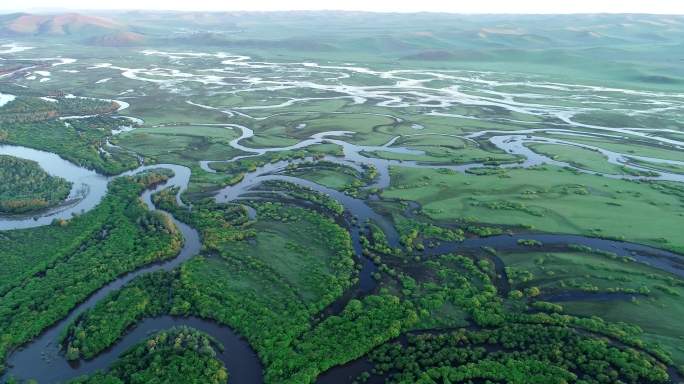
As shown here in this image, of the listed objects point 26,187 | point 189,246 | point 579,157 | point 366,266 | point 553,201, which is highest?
point 579,157

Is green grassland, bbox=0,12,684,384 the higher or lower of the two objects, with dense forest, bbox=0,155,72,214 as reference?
higher

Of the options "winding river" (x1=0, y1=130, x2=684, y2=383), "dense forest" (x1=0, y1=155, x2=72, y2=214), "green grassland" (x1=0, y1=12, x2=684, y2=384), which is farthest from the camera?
"dense forest" (x1=0, y1=155, x2=72, y2=214)

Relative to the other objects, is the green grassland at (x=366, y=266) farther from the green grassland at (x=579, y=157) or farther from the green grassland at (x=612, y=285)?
the green grassland at (x=579, y=157)

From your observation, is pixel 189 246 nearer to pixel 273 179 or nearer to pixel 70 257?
pixel 70 257

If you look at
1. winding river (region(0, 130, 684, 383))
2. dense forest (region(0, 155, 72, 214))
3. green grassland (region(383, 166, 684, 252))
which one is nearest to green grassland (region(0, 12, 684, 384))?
green grassland (region(383, 166, 684, 252))

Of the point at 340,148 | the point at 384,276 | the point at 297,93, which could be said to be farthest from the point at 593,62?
the point at 384,276

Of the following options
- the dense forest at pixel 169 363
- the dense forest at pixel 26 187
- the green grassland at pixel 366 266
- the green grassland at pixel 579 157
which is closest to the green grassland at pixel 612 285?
the green grassland at pixel 366 266

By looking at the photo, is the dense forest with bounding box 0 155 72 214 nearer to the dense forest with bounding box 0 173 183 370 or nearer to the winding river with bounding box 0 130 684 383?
the winding river with bounding box 0 130 684 383

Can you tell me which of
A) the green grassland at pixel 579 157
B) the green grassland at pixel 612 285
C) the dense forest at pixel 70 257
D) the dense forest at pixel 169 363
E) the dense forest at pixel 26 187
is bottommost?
the dense forest at pixel 26 187

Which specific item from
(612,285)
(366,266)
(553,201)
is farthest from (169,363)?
(553,201)

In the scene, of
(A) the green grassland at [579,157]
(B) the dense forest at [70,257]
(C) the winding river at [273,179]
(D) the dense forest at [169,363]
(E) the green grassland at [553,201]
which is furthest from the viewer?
(A) the green grassland at [579,157]
